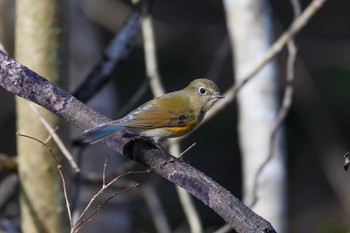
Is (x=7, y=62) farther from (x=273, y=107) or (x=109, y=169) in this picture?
(x=109, y=169)

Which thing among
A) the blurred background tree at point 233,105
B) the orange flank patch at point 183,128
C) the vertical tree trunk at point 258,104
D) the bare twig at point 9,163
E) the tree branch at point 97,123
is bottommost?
the tree branch at point 97,123

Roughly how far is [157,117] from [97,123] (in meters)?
1.11

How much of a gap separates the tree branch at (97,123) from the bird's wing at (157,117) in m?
0.79

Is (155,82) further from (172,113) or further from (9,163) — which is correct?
(9,163)

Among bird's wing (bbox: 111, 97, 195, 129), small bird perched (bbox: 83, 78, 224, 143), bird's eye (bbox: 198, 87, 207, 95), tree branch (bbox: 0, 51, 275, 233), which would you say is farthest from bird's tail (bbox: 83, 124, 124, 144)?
bird's eye (bbox: 198, 87, 207, 95)

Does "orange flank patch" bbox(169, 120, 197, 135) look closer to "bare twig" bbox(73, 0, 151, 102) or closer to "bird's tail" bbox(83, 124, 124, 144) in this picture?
"bare twig" bbox(73, 0, 151, 102)

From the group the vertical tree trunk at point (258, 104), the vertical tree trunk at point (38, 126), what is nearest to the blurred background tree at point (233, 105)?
the vertical tree trunk at point (258, 104)

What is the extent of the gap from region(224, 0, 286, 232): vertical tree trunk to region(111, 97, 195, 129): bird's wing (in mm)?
1201

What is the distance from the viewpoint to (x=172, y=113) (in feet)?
13.4

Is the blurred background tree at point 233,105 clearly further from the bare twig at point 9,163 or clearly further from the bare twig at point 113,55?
the bare twig at point 9,163

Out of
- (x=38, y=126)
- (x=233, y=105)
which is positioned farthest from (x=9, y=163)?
(x=233, y=105)

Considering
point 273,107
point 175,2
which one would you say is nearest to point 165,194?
point 175,2

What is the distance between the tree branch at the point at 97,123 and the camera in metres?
2.46

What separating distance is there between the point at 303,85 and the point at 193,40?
92.4 inches
